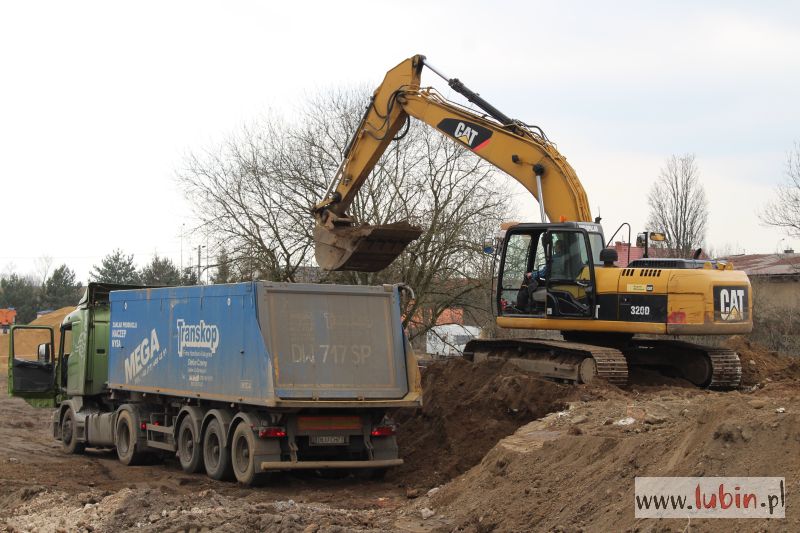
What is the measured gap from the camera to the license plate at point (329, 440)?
13.0 m

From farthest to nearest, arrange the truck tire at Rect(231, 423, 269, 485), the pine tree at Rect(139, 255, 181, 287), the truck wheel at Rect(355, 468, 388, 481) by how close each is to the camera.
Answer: the pine tree at Rect(139, 255, 181, 287)
the truck wheel at Rect(355, 468, 388, 481)
the truck tire at Rect(231, 423, 269, 485)

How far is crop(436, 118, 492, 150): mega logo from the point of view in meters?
16.5

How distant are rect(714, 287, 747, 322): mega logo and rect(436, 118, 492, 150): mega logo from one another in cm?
448

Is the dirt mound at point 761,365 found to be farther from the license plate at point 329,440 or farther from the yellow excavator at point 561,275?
the license plate at point 329,440

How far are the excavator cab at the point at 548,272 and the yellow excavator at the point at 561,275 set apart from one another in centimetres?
2

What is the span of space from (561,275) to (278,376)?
206 inches

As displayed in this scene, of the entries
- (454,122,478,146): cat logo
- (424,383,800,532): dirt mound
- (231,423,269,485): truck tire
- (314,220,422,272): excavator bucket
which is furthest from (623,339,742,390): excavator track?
(231,423,269,485): truck tire

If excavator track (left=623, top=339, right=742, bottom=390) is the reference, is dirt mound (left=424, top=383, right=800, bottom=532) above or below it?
below

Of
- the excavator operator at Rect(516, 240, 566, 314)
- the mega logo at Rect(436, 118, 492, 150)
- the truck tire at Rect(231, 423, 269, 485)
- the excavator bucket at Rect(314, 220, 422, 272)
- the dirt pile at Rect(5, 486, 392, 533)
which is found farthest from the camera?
the mega logo at Rect(436, 118, 492, 150)

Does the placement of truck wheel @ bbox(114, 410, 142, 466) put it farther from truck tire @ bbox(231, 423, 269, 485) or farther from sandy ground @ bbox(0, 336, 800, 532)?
truck tire @ bbox(231, 423, 269, 485)

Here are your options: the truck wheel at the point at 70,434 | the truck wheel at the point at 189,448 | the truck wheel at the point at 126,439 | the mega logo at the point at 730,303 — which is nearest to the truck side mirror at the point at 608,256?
the mega logo at the point at 730,303

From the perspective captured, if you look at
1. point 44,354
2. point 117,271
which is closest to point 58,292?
point 117,271

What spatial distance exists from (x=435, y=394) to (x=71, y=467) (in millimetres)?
5928

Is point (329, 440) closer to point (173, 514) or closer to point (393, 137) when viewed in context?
point (173, 514)
